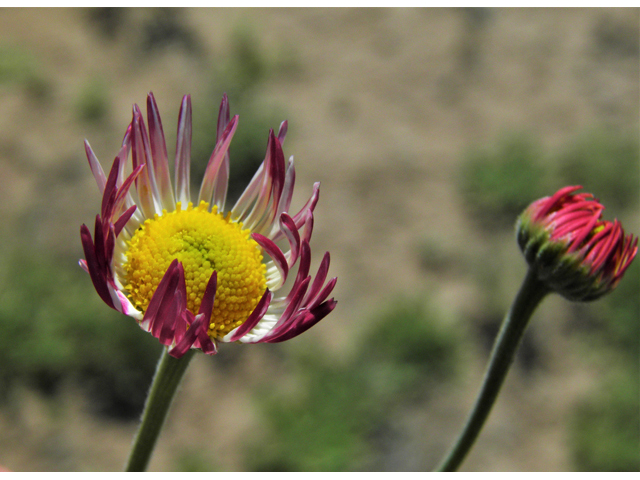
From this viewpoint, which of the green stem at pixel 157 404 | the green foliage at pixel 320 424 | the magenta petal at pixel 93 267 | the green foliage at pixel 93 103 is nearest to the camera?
the magenta petal at pixel 93 267

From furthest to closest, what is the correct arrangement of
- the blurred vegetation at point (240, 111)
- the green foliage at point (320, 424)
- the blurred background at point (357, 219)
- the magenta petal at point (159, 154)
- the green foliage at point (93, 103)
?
the green foliage at point (93, 103)
the blurred vegetation at point (240, 111)
the blurred background at point (357, 219)
the green foliage at point (320, 424)
the magenta petal at point (159, 154)

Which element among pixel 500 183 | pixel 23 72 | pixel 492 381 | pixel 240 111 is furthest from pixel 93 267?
pixel 23 72

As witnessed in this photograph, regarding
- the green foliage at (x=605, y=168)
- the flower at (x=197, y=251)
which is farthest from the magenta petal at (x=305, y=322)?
the green foliage at (x=605, y=168)

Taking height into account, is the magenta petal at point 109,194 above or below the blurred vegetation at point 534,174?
above

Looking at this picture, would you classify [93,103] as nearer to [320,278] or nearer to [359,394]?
[359,394]

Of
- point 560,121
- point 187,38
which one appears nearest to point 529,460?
point 560,121

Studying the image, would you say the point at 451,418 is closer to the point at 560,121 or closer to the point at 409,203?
the point at 409,203

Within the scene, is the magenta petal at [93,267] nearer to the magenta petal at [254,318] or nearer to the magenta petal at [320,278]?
the magenta petal at [254,318]
